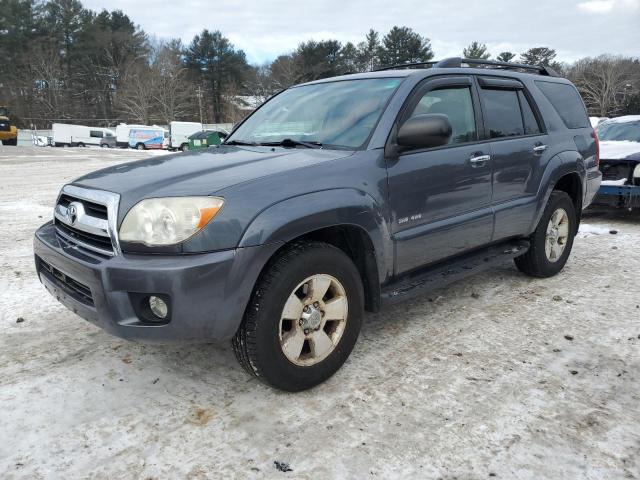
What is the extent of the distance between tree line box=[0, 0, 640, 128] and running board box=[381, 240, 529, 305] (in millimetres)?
55875

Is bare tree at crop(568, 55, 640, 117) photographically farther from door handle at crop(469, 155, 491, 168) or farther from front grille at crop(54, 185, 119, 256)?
front grille at crop(54, 185, 119, 256)

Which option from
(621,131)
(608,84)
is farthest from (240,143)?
(608,84)

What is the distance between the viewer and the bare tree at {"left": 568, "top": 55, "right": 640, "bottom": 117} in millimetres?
53406

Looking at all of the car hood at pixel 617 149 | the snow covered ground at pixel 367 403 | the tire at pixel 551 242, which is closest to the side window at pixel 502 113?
the tire at pixel 551 242

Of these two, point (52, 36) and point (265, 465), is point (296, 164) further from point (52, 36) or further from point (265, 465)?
point (52, 36)

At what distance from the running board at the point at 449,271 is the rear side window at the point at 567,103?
133 cm

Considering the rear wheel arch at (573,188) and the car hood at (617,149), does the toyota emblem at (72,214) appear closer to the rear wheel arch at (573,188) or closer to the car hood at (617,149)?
the rear wheel arch at (573,188)

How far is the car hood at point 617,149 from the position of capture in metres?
7.31

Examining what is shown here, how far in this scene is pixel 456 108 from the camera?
3.63 m

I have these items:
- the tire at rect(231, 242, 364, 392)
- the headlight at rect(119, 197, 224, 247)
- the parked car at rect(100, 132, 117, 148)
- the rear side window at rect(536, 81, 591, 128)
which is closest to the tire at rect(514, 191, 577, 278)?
the rear side window at rect(536, 81, 591, 128)

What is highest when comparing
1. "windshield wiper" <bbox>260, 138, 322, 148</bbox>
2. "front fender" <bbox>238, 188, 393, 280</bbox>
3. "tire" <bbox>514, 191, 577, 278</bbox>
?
"windshield wiper" <bbox>260, 138, 322, 148</bbox>

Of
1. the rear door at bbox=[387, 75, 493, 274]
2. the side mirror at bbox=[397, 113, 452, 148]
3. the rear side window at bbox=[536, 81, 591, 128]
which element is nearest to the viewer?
the side mirror at bbox=[397, 113, 452, 148]

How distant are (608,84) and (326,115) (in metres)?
60.2

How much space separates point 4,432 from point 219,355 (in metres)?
1.18
